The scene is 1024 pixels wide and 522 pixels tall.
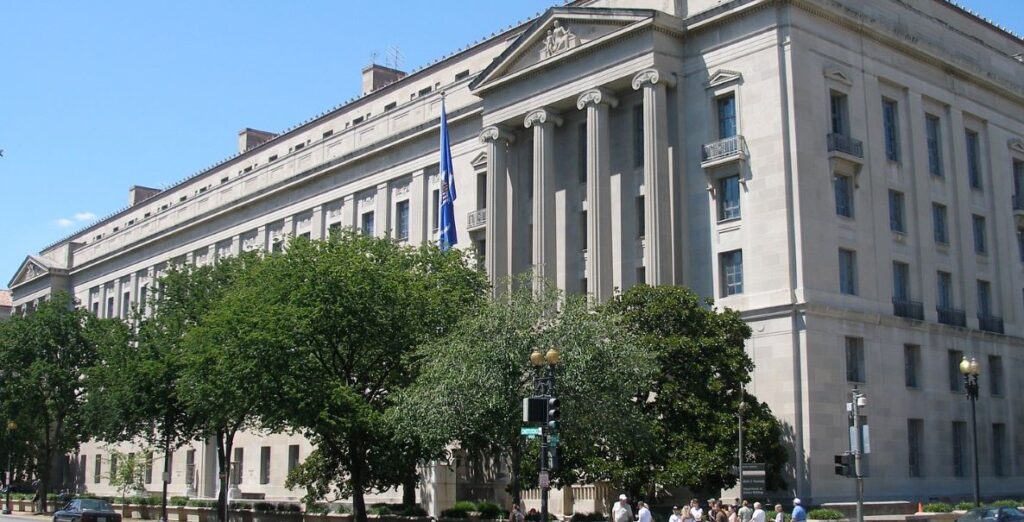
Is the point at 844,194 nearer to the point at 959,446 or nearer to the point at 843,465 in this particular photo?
the point at 959,446

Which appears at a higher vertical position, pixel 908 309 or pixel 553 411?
pixel 908 309

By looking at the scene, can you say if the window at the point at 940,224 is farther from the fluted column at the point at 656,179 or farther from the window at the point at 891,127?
the fluted column at the point at 656,179

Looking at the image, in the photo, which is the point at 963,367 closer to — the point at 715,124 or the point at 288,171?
the point at 715,124

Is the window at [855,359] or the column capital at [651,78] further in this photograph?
the column capital at [651,78]

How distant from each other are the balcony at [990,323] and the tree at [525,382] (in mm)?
23032

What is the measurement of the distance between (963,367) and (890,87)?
18.8 meters

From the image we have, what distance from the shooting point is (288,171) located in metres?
80.5

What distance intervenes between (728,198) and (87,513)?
101ft

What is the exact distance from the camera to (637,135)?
5325 centimetres

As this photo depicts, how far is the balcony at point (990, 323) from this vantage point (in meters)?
53.3

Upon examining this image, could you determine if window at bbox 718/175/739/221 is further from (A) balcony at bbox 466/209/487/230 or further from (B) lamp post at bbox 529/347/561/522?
(B) lamp post at bbox 529/347/561/522

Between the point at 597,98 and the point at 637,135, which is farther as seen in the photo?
the point at 637,135

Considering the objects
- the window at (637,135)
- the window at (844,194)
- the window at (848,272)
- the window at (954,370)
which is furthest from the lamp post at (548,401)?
the window at (954,370)

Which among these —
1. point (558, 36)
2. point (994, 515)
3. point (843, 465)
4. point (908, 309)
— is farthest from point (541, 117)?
point (994, 515)
